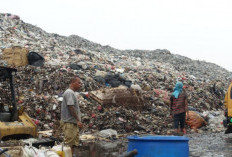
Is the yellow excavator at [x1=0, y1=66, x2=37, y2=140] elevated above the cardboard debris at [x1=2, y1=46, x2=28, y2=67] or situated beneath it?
situated beneath

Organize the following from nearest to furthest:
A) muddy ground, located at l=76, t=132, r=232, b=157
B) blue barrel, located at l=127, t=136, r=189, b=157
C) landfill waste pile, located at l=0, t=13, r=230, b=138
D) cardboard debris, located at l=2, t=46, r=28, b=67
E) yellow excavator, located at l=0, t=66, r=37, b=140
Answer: blue barrel, located at l=127, t=136, r=189, b=157, yellow excavator, located at l=0, t=66, r=37, b=140, muddy ground, located at l=76, t=132, r=232, b=157, landfill waste pile, located at l=0, t=13, r=230, b=138, cardboard debris, located at l=2, t=46, r=28, b=67

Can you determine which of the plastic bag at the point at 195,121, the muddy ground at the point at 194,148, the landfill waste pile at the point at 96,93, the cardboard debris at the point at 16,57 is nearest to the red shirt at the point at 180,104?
the muddy ground at the point at 194,148

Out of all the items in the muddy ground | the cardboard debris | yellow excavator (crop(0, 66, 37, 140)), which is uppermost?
the cardboard debris

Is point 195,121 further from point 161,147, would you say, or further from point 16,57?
point 161,147

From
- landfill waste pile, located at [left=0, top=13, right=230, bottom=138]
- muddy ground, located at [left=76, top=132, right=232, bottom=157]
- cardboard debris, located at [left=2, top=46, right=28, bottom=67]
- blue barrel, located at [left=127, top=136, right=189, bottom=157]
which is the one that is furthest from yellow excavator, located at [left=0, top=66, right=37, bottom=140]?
cardboard debris, located at [left=2, top=46, right=28, bottom=67]

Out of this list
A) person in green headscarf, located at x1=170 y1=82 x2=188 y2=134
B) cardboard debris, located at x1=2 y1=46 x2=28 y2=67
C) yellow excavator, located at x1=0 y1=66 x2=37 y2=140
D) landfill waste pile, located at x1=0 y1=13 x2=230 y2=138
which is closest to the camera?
yellow excavator, located at x1=0 y1=66 x2=37 y2=140

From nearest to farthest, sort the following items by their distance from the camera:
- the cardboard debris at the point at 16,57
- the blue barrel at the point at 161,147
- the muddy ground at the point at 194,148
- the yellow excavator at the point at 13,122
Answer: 1. the blue barrel at the point at 161,147
2. the yellow excavator at the point at 13,122
3. the muddy ground at the point at 194,148
4. the cardboard debris at the point at 16,57


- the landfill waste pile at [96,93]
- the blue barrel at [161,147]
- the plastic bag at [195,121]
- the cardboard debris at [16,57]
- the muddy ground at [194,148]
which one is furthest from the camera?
the cardboard debris at [16,57]

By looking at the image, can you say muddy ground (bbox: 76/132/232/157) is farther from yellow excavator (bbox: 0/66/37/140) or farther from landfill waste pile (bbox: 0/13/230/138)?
landfill waste pile (bbox: 0/13/230/138)

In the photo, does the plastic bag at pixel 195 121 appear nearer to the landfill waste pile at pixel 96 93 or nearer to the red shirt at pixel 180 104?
the landfill waste pile at pixel 96 93

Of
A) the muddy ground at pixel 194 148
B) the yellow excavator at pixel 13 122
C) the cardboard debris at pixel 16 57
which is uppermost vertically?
the cardboard debris at pixel 16 57

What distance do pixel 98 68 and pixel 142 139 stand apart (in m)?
12.1

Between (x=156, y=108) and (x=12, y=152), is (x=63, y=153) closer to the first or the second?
(x=12, y=152)

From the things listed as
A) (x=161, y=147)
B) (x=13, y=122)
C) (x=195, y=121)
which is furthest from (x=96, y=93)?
(x=161, y=147)
